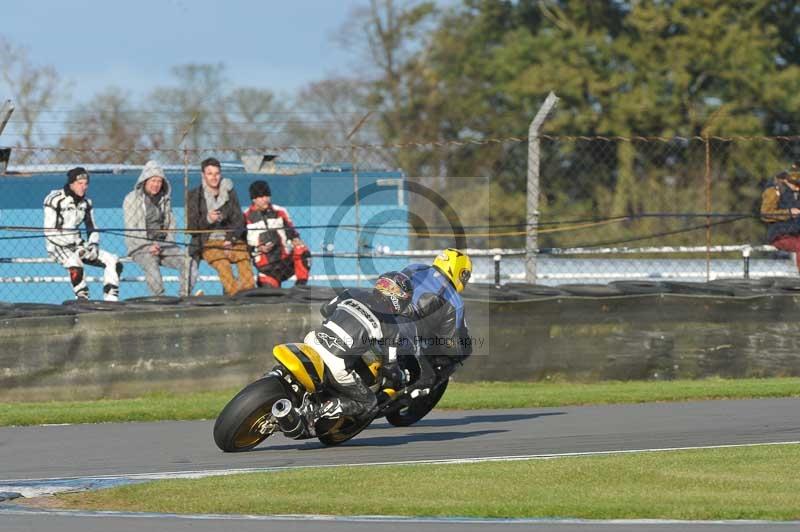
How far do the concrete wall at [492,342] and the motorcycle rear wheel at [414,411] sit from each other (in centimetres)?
304

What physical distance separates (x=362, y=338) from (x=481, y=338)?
4.54m

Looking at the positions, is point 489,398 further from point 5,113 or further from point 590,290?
point 5,113

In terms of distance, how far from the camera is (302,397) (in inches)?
390

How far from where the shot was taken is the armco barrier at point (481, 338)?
1382 centimetres

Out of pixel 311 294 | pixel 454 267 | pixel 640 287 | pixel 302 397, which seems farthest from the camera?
pixel 640 287

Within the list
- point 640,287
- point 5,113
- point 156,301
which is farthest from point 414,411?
point 5,113

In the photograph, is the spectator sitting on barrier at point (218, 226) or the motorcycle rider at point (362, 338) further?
the spectator sitting on barrier at point (218, 226)

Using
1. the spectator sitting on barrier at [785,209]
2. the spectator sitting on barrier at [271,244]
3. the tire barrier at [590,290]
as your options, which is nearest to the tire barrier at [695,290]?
the tire barrier at [590,290]

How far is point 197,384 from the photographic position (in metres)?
14.2

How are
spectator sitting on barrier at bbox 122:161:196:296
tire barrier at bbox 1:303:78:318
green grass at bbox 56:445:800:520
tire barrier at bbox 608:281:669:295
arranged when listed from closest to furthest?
1. green grass at bbox 56:445:800:520
2. tire barrier at bbox 1:303:78:318
3. tire barrier at bbox 608:281:669:295
4. spectator sitting on barrier at bbox 122:161:196:296

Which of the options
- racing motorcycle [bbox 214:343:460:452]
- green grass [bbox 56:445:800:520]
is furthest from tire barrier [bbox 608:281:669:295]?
green grass [bbox 56:445:800:520]

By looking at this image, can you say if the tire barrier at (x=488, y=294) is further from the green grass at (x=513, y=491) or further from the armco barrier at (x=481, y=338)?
the green grass at (x=513, y=491)

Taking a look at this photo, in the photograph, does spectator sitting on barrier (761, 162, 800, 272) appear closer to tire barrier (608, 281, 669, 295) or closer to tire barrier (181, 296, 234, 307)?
tire barrier (608, 281, 669, 295)

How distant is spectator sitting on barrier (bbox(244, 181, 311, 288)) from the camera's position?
1588 cm
